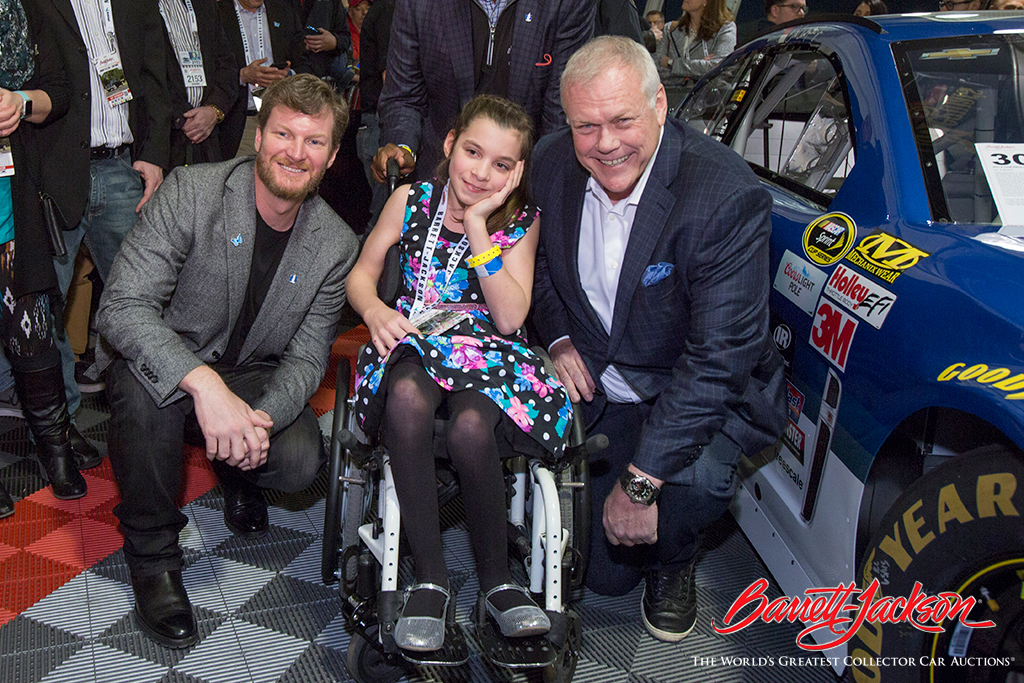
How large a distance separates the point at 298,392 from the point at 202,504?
80cm

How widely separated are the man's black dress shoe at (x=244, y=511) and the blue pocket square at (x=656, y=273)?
1443 millimetres

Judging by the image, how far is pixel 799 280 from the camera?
2010 mm

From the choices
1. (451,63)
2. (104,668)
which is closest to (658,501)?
(104,668)

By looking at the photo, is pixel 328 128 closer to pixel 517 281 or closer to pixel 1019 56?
pixel 517 281

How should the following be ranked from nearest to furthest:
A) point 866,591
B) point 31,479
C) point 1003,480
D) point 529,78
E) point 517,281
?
point 1003,480
point 866,591
point 517,281
point 529,78
point 31,479

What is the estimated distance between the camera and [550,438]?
5.89ft

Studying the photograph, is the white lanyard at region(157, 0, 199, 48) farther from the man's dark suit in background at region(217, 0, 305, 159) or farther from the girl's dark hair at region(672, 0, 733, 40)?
the girl's dark hair at region(672, 0, 733, 40)

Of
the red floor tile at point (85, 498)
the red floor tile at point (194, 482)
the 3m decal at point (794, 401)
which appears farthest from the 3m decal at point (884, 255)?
the red floor tile at point (85, 498)

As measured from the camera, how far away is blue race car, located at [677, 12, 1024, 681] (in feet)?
4.56

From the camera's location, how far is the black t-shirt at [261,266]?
225cm

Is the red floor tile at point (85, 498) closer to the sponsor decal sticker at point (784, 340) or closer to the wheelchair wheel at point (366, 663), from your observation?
the wheelchair wheel at point (366, 663)

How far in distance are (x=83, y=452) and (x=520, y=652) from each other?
6.64 feet

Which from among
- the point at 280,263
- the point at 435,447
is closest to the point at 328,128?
the point at 280,263

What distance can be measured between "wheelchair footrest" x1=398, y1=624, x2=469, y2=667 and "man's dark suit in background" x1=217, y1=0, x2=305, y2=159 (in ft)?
9.48
